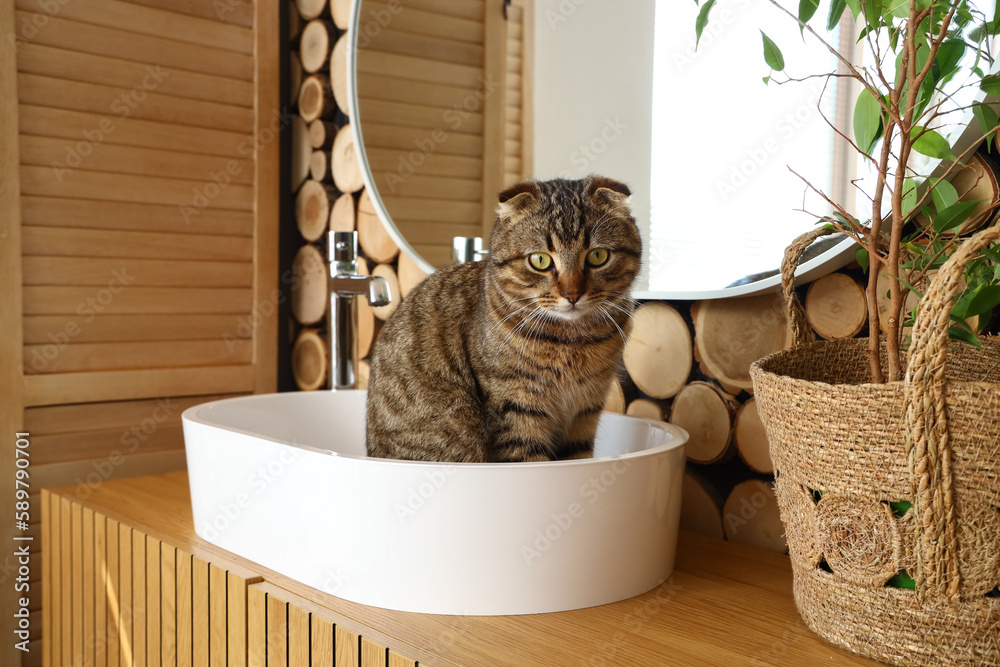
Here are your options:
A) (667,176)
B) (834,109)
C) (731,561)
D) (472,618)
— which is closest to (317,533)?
(472,618)

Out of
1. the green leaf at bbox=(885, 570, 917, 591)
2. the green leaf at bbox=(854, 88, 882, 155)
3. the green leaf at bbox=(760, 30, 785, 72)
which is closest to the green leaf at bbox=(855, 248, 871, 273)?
the green leaf at bbox=(854, 88, 882, 155)

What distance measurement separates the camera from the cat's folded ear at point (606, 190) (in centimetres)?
97

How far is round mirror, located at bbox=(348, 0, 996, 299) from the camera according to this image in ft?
3.28

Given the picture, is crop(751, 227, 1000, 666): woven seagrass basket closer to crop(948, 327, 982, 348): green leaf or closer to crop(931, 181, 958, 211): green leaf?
crop(948, 327, 982, 348): green leaf

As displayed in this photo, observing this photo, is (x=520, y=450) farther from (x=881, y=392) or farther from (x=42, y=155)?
(x=42, y=155)

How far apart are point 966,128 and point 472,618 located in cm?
75

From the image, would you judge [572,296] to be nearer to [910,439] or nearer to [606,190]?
[606,190]

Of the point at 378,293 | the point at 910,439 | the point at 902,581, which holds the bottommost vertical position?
the point at 902,581

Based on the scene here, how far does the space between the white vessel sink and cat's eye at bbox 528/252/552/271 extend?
250mm

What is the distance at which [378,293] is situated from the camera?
141 cm

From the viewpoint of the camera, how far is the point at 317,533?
91cm

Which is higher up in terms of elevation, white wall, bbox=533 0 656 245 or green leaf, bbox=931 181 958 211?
white wall, bbox=533 0 656 245

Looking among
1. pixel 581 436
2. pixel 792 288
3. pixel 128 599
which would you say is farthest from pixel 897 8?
pixel 128 599

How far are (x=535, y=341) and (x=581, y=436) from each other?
169 mm
